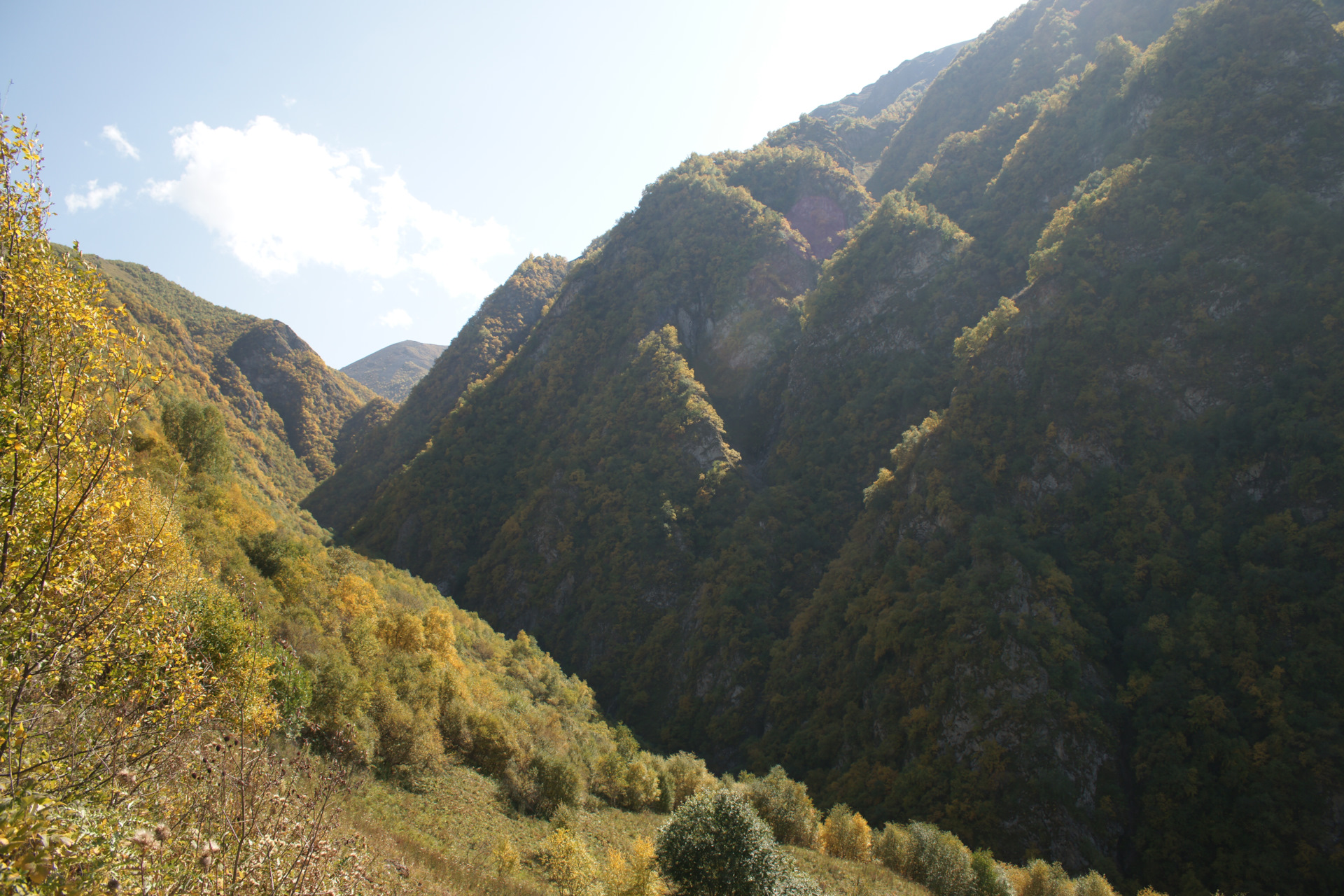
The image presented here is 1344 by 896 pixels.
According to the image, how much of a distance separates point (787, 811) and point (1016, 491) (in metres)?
33.8

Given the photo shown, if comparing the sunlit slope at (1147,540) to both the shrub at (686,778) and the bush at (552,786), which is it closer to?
the shrub at (686,778)

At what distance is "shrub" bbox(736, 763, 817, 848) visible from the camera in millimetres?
32219

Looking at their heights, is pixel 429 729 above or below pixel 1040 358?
below

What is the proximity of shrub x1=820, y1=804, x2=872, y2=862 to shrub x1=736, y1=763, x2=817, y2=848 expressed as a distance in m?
0.80

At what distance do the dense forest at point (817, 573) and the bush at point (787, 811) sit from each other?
12.2 inches

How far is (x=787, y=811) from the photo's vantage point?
32.6m

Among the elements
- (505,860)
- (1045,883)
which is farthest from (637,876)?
(1045,883)

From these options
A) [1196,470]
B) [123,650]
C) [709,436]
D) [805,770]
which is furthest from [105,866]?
[709,436]

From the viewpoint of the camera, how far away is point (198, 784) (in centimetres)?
929

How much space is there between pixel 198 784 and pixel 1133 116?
93.8 metres

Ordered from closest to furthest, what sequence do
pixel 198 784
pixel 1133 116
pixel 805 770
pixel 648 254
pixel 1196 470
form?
pixel 198 784 < pixel 1196 470 < pixel 805 770 < pixel 1133 116 < pixel 648 254

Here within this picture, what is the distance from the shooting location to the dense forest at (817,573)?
29.1ft

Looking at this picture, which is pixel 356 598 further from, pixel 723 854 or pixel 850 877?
pixel 850 877

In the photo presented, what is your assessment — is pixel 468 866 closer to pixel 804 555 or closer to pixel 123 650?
pixel 123 650
